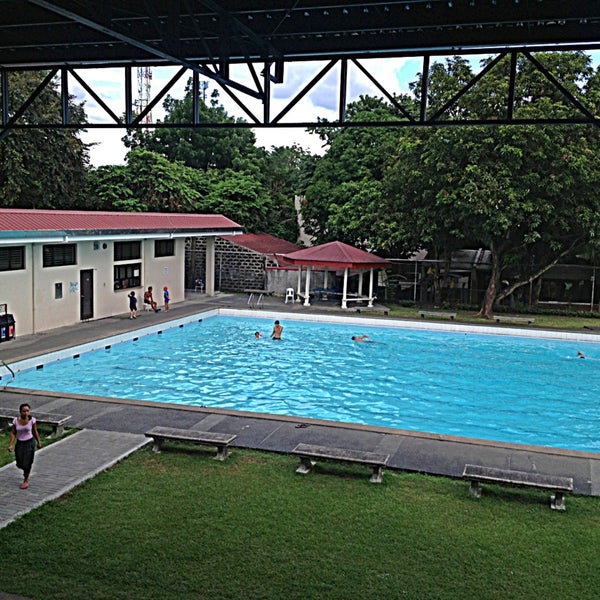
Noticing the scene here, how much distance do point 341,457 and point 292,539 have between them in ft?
7.09

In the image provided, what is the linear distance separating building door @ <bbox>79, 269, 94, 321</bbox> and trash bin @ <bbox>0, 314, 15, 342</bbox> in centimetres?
371

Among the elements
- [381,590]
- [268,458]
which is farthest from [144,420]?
[381,590]

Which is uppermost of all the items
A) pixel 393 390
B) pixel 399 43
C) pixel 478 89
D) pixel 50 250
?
pixel 478 89

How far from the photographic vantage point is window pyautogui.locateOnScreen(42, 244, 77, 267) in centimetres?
2062

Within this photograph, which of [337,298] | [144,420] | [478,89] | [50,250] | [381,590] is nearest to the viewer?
[381,590]

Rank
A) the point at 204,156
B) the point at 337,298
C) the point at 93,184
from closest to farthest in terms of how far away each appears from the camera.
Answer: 1. the point at 337,298
2. the point at 93,184
3. the point at 204,156

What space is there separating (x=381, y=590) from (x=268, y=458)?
3930 mm

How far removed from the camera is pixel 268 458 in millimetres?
9805

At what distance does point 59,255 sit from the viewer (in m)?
21.3

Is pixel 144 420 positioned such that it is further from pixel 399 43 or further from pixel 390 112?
pixel 390 112

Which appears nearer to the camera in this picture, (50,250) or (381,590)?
(381,590)

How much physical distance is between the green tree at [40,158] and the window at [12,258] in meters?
9.97

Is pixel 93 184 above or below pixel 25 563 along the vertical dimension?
above

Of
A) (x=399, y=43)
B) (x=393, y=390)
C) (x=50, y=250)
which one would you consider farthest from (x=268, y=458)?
(x=50, y=250)
